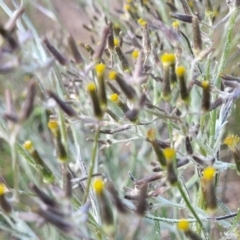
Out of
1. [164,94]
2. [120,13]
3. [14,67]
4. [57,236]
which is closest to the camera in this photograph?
[14,67]

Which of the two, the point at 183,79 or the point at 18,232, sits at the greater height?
the point at 183,79

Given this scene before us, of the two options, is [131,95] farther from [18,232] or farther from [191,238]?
[18,232]

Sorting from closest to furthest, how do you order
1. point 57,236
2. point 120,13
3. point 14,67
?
point 14,67 < point 57,236 < point 120,13

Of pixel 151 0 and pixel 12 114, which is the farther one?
pixel 151 0

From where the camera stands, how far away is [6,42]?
65cm

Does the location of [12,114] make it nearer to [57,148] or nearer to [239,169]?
[57,148]

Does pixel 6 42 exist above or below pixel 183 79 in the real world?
above

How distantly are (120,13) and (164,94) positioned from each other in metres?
0.72

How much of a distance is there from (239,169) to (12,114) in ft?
1.15

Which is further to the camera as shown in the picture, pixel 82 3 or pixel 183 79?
pixel 82 3

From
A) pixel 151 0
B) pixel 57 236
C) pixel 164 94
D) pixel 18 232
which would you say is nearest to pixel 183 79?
pixel 164 94

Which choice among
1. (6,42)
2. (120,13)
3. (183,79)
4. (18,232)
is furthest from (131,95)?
(120,13)

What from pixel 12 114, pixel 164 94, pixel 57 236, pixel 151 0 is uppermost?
pixel 12 114

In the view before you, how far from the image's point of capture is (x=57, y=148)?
730 mm
